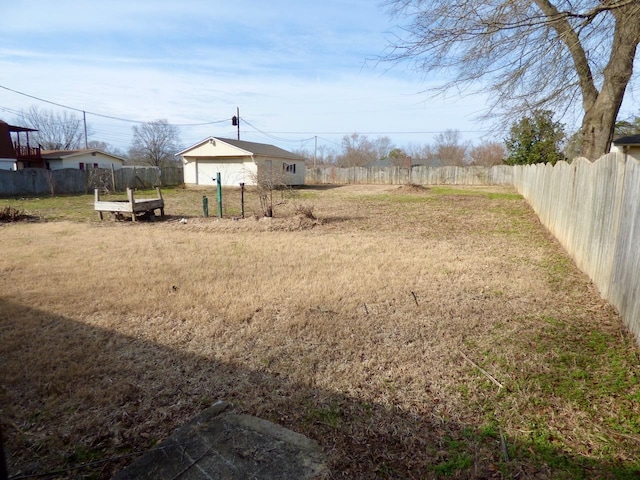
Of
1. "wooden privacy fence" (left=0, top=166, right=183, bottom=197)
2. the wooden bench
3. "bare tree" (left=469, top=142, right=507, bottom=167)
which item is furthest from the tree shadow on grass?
"bare tree" (left=469, top=142, right=507, bottom=167)

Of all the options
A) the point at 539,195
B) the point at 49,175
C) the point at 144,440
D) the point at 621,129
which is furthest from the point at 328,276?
the point at 621,129

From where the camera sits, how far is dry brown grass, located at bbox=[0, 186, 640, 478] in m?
2.26

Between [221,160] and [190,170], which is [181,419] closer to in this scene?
[221,160]

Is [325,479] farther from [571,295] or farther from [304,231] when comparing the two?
[304,231]

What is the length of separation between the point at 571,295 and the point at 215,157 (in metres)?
23.6

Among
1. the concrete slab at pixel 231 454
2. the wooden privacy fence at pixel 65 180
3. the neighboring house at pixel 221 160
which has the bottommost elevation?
the concrete slab at pixel 231 454

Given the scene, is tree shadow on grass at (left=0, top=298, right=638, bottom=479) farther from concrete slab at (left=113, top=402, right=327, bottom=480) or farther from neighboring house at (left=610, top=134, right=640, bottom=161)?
neighboring house at (left=610, top=134, right=640, bottom=161)

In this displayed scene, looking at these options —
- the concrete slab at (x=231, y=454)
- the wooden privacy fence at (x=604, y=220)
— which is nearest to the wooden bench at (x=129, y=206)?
the concrete slab at (x=231, y=454)

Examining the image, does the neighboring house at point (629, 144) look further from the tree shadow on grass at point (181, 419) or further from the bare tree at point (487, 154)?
the bare tree at point (487, 154)

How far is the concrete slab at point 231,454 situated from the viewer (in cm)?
203

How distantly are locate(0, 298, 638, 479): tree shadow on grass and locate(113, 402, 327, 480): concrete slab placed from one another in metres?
0.09

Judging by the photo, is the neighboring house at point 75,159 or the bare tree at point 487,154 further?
the bare tree at point 487,154

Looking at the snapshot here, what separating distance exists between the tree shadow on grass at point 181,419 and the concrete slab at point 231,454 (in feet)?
0.30

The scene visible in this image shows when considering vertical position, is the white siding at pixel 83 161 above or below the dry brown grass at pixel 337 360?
above
